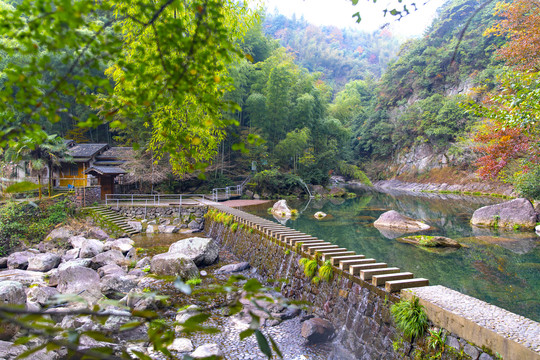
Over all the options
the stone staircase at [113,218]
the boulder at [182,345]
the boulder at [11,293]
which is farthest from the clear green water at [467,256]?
the boulder at [11,293]

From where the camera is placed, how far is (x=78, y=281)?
6.55m

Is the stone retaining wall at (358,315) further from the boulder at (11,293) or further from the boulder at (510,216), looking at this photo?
the boulder at (510,216)

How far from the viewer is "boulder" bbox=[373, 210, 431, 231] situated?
12695mm

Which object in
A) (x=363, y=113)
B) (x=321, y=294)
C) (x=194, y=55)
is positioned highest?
(x=363, y=113)

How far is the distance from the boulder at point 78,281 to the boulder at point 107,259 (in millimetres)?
1871

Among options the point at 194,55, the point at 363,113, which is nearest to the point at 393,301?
the point at 194,55

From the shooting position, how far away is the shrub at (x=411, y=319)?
345cm

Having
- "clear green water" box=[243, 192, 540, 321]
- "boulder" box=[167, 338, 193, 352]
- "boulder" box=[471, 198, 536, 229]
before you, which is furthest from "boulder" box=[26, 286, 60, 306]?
"boulder" box=[471, 198, 536, 229]

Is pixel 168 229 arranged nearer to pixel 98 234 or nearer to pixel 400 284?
pixel 98 234

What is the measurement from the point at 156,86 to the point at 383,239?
10.9 m

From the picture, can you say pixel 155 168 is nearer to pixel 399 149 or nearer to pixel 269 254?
pixel 269 254

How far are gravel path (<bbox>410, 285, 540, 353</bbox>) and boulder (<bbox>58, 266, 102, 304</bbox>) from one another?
5950mm

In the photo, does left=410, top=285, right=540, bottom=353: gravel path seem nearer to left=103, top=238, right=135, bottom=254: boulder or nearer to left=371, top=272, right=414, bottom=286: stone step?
left=371, top=272, right=414, bottom=286: stone step

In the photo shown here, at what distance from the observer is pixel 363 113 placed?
148 feet
